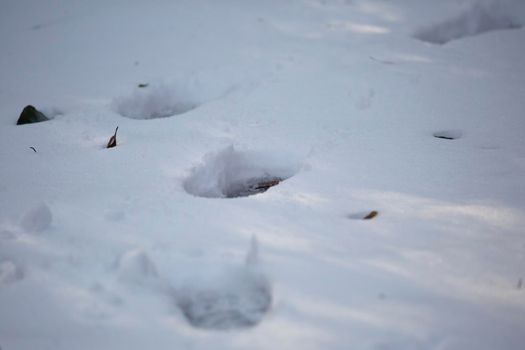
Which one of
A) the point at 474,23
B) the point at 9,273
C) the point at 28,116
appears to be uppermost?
the point at 474,23

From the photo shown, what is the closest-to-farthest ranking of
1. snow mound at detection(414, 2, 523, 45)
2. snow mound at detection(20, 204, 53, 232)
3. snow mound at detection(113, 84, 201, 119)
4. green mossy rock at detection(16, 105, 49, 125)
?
snow mound at detection(20, 204, 53, 232) → green mossy rock at detection(16, 105, 49, 125) → snow mound at detection(113, 84, 201, 119) → snow mound at detection(414, 2, 523, 45)

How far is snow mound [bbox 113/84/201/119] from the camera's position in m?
2.63

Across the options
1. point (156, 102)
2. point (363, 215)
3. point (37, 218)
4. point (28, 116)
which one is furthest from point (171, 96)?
point (363, 215)

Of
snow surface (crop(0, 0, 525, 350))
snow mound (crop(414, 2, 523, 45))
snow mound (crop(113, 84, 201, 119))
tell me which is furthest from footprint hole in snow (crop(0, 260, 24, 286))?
snow mound (crop(414, 2, 523, 45))

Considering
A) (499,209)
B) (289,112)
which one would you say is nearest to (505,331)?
(499,209)

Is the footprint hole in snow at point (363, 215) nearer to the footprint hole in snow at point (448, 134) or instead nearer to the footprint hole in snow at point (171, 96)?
the footprint hole in snow at point (448, 134)

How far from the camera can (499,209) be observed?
1.74 meters

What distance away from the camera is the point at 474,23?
3318mm

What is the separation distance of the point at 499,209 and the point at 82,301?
1.56 metres

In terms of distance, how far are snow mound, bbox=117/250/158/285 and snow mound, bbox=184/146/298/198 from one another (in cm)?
61

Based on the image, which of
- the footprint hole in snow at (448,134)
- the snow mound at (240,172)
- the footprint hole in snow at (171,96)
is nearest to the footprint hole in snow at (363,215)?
the snow mound at (240,172)

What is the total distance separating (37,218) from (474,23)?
322 cm

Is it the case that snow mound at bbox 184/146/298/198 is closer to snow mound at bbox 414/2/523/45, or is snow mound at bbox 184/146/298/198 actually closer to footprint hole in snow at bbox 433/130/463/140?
footprint hole in snow at bbox 433/130/463/140

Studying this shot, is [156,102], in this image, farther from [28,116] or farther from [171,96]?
[28,116]
